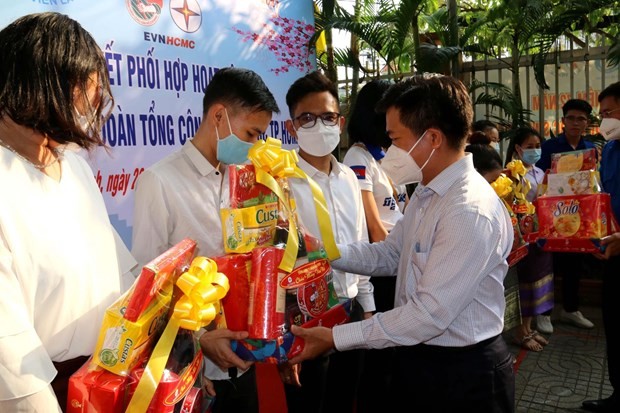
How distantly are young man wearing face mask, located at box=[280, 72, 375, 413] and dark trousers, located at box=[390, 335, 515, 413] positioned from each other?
1.91 feet

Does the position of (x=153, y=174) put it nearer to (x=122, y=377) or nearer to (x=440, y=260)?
(x=122, y=377)

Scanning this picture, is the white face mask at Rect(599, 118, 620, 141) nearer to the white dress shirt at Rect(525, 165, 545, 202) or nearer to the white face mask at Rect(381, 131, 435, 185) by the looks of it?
the white dress shirt at Rect(525, 165, 545, 202)

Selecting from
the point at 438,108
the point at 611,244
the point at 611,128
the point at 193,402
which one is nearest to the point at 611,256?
the point at 611,244

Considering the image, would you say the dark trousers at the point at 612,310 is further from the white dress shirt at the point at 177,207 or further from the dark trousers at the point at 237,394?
the white dress shirt at the point at 177,207

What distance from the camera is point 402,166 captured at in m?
1.85

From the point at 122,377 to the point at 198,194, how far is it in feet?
2.87

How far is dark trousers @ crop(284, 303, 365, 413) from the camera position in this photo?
2.17 m

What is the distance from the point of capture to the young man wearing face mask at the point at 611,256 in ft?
9.73

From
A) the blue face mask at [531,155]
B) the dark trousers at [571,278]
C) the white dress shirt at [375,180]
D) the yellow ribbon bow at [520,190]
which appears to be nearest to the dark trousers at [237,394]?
the white dress shirt at [375,180]

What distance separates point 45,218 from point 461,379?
4.19ft

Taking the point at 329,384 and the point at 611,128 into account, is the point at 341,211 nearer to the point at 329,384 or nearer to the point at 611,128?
the point at 329,384

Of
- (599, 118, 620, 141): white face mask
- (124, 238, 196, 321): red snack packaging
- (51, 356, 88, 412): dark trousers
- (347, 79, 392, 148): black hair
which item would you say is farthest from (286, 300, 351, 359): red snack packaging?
(599, 118, 620, 141): white face mask

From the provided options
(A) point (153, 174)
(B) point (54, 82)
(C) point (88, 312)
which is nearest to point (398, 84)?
(A) point (153, 174)

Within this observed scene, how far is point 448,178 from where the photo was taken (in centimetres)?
169
